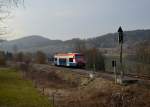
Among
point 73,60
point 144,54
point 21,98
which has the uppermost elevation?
point 144,54

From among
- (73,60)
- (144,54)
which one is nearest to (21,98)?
(73,60)

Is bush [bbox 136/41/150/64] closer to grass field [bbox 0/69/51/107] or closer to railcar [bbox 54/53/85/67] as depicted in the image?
railcar [bbox 54/53/85/67]

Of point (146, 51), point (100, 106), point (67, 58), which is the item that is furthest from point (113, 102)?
point (146, 51)

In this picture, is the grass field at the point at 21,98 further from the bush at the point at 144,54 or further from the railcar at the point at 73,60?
the bush at the point at 144,54

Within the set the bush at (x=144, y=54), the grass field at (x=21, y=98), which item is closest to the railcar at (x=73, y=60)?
the bush at (x=144, y=54)

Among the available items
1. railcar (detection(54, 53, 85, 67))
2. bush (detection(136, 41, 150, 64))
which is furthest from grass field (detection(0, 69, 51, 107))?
bush (detection(136, 41, 150, 64))

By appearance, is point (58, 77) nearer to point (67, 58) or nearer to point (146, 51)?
point (67, 58)

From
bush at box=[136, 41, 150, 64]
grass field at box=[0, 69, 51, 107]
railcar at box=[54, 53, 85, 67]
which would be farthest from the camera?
bush at box=[136, 41, 150, 64]

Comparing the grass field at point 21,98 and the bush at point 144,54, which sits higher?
the bush at point 144,54

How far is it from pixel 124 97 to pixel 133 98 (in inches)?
23.8

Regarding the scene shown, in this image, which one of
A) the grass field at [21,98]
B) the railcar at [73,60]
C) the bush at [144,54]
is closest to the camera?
the grass field at [21,98]

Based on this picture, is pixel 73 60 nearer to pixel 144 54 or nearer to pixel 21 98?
pixel 144 54

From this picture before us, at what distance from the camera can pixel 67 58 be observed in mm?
52562

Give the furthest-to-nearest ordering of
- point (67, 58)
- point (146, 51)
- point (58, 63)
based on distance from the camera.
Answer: point (146, 51) → point (58, 63) → point (67, 58)
